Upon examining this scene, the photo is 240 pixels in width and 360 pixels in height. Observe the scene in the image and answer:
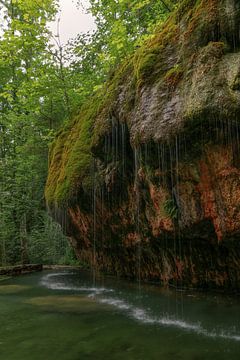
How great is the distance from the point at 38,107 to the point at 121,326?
45.3 ft

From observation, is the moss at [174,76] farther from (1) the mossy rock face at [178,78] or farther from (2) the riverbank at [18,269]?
(2) the riverbank at [18,269]

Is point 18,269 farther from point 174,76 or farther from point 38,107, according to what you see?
point 174,76

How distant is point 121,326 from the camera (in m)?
6.06

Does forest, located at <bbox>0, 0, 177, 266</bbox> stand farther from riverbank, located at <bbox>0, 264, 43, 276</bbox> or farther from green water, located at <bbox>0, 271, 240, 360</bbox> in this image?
green water, located at <bbox>0, 271, 240, 360</bbox>

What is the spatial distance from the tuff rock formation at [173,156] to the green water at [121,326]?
111 centimetres

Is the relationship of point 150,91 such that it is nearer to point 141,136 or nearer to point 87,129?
point 141,136

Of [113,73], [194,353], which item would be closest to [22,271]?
[113,73]

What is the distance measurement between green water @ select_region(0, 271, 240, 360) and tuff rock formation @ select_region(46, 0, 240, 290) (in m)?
1.11

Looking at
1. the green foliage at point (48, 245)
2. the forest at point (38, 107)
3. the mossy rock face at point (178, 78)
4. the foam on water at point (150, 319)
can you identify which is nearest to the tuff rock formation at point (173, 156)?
the mossy rock face at point (178, 78)

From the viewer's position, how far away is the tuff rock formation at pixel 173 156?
6895mm

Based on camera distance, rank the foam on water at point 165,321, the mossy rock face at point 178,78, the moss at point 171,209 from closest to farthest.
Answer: the foam on water at point 165,321 < the mossy rock face at point 178,78 < the moss at point 171,209

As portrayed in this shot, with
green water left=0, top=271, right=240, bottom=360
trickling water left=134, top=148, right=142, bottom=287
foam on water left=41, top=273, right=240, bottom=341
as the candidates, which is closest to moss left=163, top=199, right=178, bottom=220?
trickling water left=134, top=148, right=142, bottom=287

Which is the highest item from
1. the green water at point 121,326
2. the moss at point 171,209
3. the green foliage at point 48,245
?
the moss at point 171,209

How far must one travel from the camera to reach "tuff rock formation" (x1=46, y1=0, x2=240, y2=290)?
22.6ft
